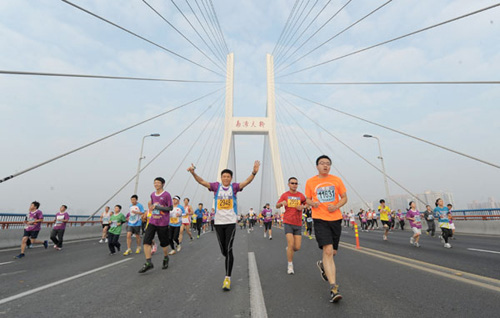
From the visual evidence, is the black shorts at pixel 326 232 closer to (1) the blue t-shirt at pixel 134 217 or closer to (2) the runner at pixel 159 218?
(2) the runner at pixel 159 218

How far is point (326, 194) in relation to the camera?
12.0ft

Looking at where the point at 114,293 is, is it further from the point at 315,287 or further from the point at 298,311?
the point at 315,287

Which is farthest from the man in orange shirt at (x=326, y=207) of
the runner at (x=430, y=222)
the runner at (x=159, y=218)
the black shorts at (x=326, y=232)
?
the runner at (x=430, y=222)

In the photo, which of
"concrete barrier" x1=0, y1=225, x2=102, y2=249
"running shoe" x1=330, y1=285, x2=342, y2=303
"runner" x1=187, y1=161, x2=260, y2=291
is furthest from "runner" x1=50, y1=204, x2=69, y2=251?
"running shoe" x1=330, y1=285, x2=342, y2=303

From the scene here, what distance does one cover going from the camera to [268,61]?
86.1 ft

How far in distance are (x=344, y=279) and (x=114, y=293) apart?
338 centimetres

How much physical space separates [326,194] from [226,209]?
1578 millimetres

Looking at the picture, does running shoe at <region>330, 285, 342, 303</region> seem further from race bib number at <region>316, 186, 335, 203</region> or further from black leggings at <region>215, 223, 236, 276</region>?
black leggings at <region>215, 223, 236, 276</region>

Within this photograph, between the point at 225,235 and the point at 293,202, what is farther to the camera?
the point at 293,202

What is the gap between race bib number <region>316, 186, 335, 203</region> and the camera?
11.9 ft

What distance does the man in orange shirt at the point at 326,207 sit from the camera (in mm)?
3445

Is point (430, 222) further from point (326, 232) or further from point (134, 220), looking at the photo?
point (134, 220)

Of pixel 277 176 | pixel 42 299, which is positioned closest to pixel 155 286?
pixel 42 299

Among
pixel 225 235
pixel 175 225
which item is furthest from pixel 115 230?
pixel 225 235
